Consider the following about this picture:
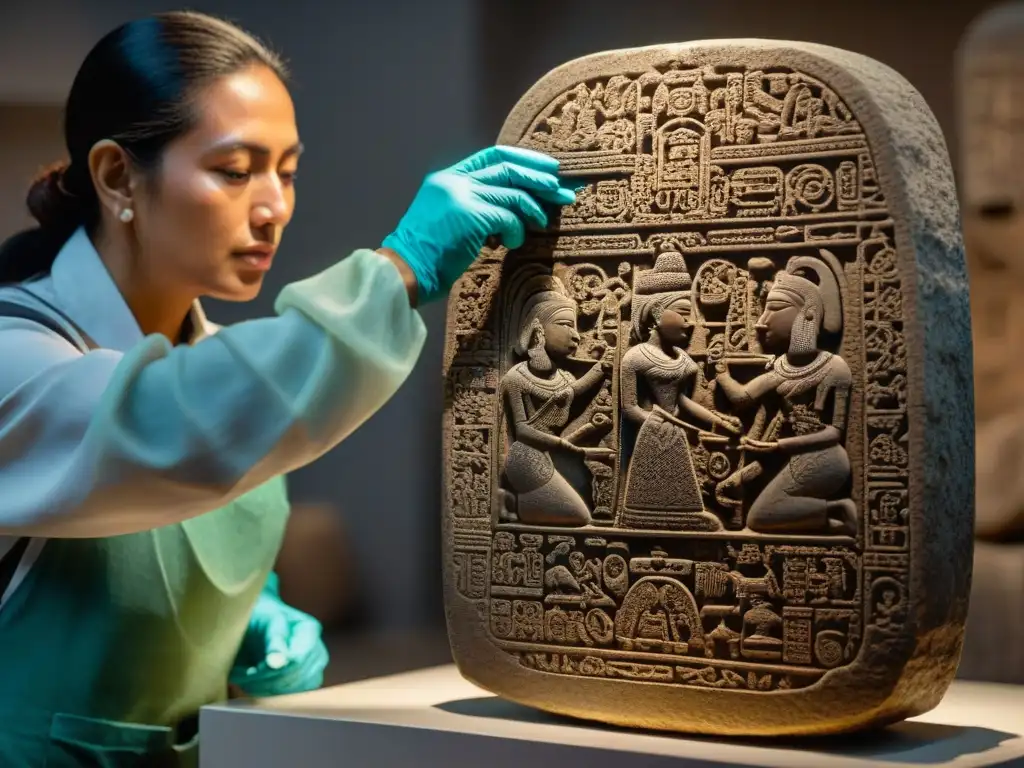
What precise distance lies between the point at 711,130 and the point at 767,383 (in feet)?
1.43

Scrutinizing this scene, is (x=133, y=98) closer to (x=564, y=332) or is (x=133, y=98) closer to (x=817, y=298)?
(x=564, y=332)

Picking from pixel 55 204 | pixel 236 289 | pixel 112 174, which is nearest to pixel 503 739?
pixel 236 289

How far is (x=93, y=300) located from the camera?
2.72 m

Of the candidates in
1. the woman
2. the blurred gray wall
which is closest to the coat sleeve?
the woman

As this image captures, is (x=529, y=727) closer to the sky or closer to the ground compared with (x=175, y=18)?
closer to the ground

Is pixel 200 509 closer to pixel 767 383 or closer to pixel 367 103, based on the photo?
pixel 767 383

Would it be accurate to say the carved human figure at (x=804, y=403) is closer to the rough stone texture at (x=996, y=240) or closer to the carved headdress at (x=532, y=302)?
the carved headdress at (x=532, y=302)

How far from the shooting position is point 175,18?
279 cm

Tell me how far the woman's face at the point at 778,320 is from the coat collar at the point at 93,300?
3.78 feet

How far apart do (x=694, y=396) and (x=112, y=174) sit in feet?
3.82

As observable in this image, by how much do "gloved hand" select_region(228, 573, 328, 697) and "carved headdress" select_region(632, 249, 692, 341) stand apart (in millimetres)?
1112

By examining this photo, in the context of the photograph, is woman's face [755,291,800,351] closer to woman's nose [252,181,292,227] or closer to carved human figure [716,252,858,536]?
carved human figure [716,252,858,536]

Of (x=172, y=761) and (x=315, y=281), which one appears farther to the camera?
(x=172, y=761)

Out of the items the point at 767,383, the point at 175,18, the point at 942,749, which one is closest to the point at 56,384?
the point at 175,18
